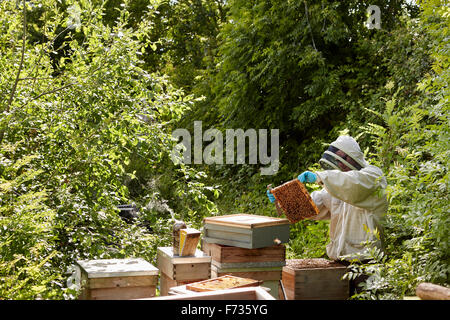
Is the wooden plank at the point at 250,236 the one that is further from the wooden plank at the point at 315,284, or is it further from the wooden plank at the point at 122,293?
the wooden plank at the point at 122,293

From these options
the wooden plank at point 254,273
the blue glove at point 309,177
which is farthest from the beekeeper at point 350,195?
the wooden plank at point 254,273

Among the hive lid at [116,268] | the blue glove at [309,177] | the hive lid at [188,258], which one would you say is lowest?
the hive lid at [116,268]

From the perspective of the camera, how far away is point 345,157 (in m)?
4.02

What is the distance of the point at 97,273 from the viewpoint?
9.61 feet

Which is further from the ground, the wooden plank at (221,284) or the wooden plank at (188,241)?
the wooden plank at (188,241)

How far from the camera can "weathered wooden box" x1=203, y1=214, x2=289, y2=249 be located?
3424 mm

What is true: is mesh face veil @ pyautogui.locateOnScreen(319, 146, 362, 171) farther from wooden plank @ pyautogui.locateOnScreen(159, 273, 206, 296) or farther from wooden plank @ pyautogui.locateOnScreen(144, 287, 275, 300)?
wooden plank @ pyautogui.locateOnScreen(144, 287, 275, 300)

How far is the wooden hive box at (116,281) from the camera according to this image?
294cm

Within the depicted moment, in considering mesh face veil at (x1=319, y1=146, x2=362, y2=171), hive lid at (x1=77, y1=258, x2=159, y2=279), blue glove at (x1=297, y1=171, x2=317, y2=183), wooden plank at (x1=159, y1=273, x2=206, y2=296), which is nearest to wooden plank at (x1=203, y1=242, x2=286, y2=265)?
wooden plank at (x1=159, y1=273, x2=206, y2=296)

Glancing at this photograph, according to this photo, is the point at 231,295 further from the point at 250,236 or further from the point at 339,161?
the point at 339,161

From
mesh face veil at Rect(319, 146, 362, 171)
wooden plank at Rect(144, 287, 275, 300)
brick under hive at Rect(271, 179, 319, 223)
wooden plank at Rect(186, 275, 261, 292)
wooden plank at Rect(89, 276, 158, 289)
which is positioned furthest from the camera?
mesh face veil at Rect(319, 146, 362, 171)

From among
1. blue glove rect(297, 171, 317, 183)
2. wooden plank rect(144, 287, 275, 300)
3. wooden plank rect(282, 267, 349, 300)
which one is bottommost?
wooden plank rect(282, 267, 349, 300)

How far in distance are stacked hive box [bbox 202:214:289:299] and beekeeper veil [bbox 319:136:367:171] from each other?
778mm

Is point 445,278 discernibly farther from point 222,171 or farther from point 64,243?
point 222,171
